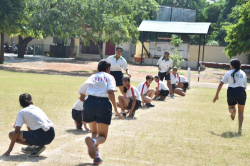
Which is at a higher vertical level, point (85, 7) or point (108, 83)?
point (85, 7)

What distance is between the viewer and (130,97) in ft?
33.4

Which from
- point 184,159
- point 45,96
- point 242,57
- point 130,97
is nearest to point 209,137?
point 184,159

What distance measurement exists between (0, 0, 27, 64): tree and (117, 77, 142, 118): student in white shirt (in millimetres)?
18725

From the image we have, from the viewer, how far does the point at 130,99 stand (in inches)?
396

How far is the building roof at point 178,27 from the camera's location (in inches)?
1503

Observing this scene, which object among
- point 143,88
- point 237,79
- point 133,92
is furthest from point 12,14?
point 237,79

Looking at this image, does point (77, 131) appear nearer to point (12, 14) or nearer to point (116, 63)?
point (116, 63)

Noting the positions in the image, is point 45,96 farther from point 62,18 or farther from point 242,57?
point 242,57

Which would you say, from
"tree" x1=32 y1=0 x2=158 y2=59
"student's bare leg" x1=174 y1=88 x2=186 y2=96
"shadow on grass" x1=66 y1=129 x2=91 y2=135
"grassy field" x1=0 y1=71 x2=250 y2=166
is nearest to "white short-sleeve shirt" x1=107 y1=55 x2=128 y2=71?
"grassy field" x1=0 y1=71 x2=250 y2=166

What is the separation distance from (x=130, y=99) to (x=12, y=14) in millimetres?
19630

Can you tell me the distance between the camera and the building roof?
38.2 metres

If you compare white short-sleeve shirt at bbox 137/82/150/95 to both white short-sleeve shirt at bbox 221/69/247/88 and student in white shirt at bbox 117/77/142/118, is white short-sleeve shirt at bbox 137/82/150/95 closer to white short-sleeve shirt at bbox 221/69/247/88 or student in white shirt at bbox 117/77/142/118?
student in white shirt at bbox 117/77/142/118

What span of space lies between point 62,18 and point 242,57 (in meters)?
23.9

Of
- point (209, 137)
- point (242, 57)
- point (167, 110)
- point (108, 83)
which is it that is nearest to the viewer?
point (108, 83)
